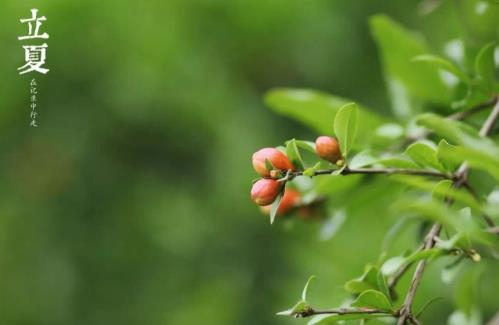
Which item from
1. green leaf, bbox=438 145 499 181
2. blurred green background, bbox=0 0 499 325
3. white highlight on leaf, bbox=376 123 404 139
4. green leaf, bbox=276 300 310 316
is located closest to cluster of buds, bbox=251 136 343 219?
green leaf, bbox=276 300 310 316

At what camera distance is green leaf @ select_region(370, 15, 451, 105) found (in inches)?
51.0

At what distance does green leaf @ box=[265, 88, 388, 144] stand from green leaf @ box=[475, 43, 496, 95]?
9.9 inches

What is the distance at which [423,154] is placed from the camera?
0.88 m

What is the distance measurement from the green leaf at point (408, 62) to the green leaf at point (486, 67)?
0.17 m

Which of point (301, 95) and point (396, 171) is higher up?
point (301, 95)

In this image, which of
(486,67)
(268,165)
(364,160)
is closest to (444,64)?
(486,67)

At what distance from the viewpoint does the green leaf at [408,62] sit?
4.25ft

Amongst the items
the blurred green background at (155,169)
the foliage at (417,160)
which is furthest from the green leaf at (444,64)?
the blurred green background at (155,169)

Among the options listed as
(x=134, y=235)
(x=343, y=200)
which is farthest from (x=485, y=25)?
(x=134, y=235)

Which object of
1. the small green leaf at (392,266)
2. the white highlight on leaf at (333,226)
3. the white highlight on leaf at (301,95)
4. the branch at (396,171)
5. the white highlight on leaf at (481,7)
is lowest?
the small green leaf at (392,266)

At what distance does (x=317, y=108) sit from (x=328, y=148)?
18.3 inches

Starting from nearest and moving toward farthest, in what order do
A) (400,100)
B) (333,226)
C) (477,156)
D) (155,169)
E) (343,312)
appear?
(477,156), (343,312), (333,226), (400,100), (155,169)

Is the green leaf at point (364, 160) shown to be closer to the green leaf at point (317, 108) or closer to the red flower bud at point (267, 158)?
the red flower bud at point (267, 158)

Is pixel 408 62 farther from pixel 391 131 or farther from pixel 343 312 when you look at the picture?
pixel 343 312
